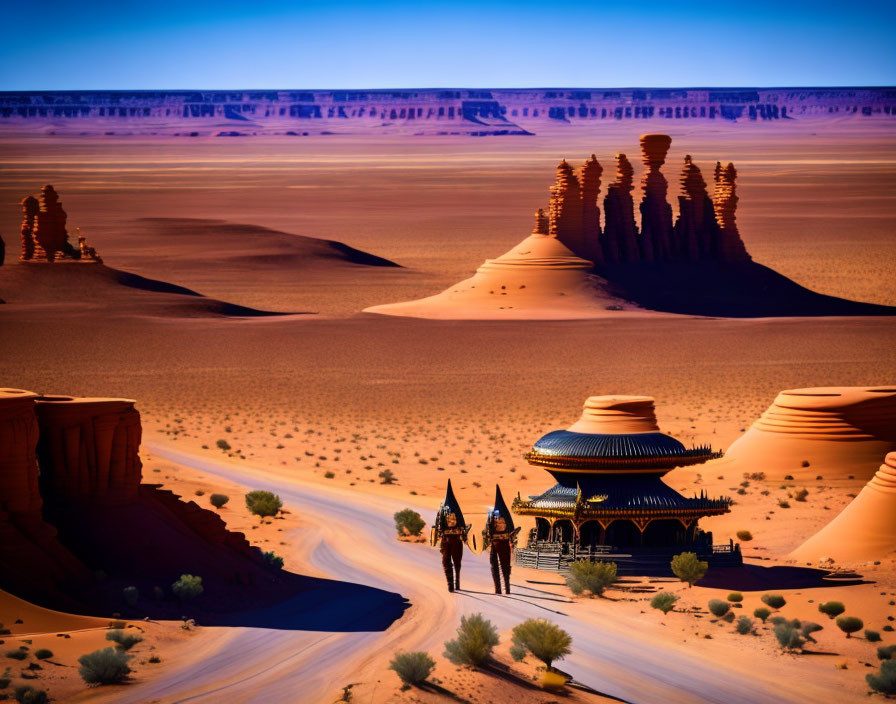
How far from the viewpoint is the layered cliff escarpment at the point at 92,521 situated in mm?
21672

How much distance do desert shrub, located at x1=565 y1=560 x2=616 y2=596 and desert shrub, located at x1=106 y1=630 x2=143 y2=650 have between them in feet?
25.4

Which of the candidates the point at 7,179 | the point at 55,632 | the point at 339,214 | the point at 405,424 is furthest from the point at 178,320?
the point at 7,179

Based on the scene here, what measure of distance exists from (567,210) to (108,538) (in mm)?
52487

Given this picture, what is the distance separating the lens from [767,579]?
27.0m

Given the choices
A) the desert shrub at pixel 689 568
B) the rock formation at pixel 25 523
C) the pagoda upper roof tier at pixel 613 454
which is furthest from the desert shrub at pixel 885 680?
the rock formation at pixel 25 523

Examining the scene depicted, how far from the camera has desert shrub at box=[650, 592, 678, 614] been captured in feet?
79.7

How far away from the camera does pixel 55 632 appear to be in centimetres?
2030

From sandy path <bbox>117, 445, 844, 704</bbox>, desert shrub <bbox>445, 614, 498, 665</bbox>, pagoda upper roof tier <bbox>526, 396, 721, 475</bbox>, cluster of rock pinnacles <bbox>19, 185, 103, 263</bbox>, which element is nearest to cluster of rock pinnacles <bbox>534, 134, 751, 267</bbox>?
cluster of rock pinnacles <bbox>19, 185, 103, 263</bbox>

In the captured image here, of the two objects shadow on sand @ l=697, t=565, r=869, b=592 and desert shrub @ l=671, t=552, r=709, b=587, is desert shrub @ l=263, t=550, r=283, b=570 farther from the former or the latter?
shadow on sand @ l=697, t=565, r=869, b=592

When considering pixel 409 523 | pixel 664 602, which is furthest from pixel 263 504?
pixel 664 602

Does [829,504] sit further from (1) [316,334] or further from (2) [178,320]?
(2) [178,320]

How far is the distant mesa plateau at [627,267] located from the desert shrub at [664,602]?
48085mm

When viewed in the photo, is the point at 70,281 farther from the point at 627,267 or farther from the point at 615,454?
the point at 615,454

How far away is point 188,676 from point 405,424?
34.0m
